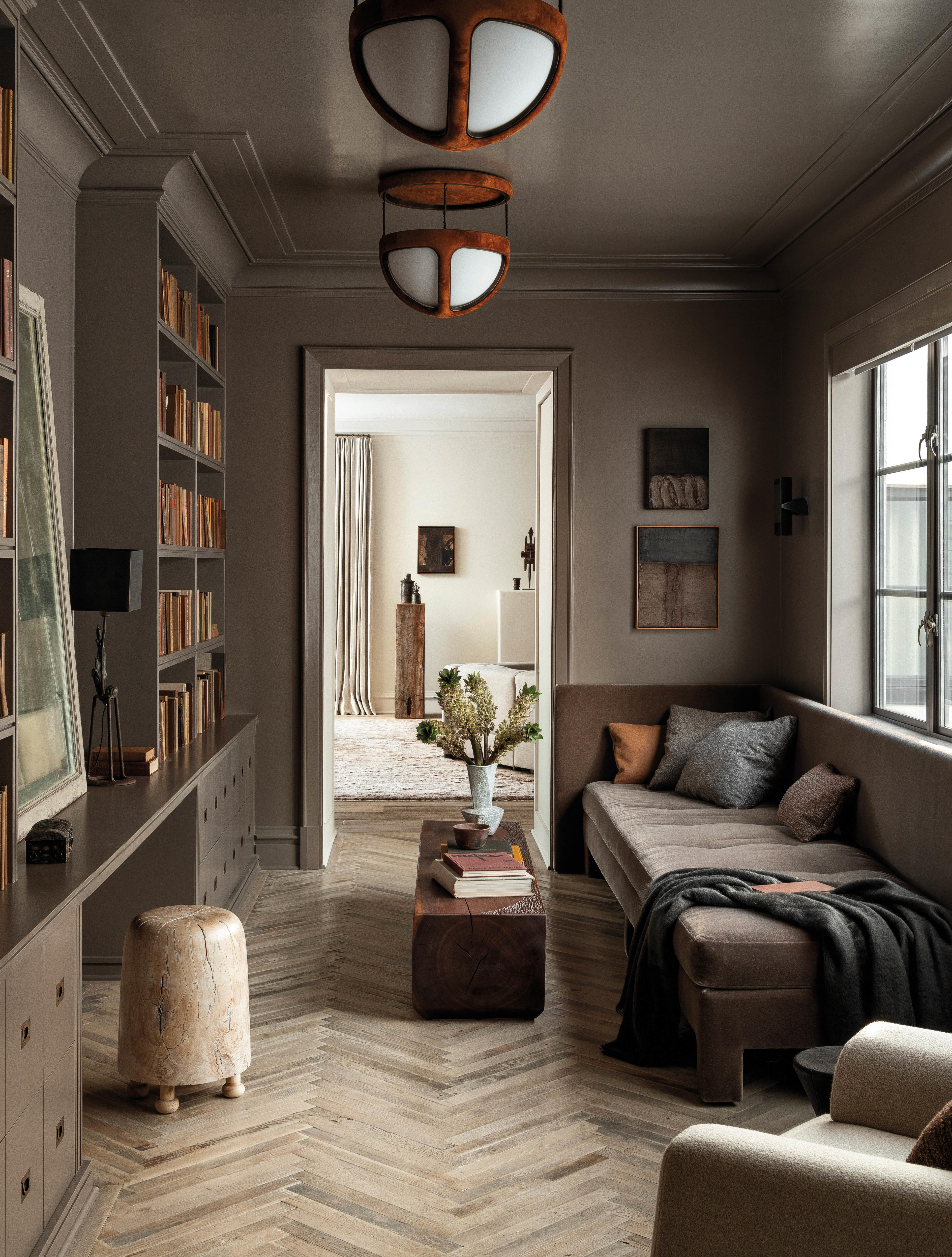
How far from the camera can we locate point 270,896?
186 inches

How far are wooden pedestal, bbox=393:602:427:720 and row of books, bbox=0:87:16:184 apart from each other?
8.01 meters

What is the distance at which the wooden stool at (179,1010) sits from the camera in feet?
9.10

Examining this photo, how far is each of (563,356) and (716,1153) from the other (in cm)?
429

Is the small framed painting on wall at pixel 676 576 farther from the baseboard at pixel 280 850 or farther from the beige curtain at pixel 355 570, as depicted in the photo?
the beige curtain at pixel 355 570

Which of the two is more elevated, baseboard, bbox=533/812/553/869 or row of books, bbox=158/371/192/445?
row of books, bbox=158/371/192/445

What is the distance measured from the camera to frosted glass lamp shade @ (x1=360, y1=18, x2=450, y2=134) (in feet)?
5.84

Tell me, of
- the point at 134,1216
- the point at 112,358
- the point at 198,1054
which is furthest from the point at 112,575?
the point at 134,1216

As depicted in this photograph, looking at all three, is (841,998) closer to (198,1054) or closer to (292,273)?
(198,1054)

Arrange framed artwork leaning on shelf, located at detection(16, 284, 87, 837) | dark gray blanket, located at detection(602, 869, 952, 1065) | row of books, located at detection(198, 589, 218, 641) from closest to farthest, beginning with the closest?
dark gray blanket, located at detection(602, 869, 952, 1065) → framed artwork leaning on shelf, located at detection(16, 284, 87, 837) → row of books, located at detection(198, 589, 218, 641)

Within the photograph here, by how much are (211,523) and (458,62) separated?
3332mm

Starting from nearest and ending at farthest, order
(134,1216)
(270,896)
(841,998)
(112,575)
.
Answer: (134,1216), (841,998), (112,575), (270,896)

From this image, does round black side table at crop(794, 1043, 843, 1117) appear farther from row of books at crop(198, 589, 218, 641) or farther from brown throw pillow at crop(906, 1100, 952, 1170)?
row of books at crop(198, 589, 218, 641)

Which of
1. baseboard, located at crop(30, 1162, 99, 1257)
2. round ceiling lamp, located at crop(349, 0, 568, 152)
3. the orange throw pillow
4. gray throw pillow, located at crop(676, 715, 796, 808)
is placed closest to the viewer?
round ceiling lamp, located at crop(349, 0, 568, 152)

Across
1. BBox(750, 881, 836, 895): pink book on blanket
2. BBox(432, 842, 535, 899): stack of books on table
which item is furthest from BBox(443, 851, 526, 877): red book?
BBox(750, 881, 836, 895): pink book on blanket
